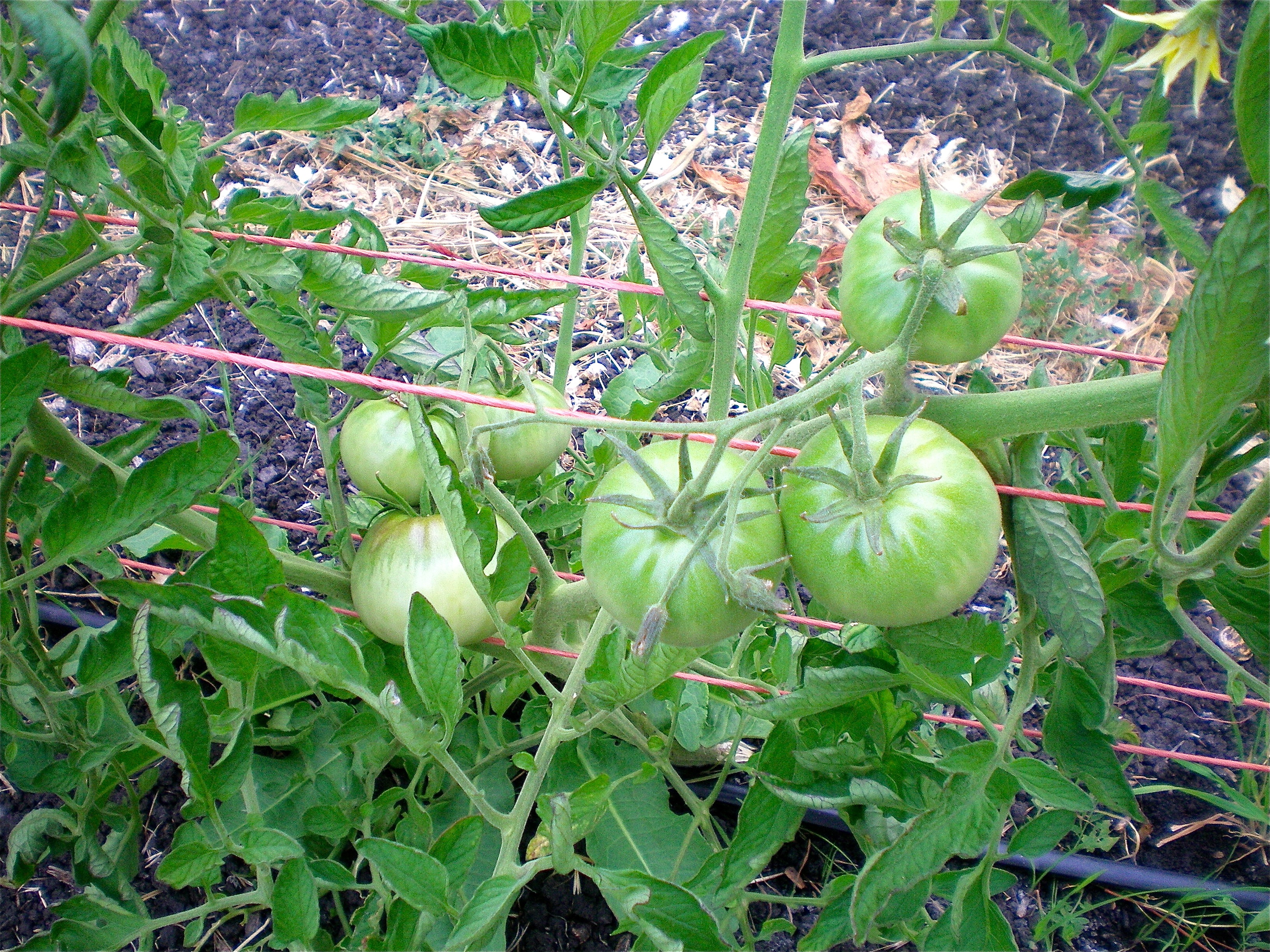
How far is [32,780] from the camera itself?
0.82 meters

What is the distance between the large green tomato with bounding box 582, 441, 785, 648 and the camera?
51 cm

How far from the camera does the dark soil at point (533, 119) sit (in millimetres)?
1103

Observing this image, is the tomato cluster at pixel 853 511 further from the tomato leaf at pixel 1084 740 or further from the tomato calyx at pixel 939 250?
the tomato leaf at pixel 1084 740

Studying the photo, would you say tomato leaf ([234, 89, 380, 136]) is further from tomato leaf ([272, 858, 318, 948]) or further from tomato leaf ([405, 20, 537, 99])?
tomato leaf ([272, 858, 318, 948])

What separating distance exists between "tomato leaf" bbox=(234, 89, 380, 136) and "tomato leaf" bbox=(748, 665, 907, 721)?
606 mm

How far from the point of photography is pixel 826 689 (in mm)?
603

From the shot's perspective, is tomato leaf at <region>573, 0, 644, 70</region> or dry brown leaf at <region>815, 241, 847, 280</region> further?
dry brown leaf at <region>815, 241, 847, 280</region>

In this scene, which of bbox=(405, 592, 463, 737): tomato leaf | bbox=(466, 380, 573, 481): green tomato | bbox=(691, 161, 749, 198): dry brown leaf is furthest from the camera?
bbox=(691, 161, 749, 198): dry brown leaf

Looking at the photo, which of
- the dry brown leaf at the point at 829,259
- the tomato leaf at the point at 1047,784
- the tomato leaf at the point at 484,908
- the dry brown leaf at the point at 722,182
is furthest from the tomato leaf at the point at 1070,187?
the dry brown leaf at the point at 722,182

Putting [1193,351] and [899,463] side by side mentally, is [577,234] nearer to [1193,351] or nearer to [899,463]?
[899,463]

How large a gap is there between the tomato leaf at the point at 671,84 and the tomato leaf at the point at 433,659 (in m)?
0.31

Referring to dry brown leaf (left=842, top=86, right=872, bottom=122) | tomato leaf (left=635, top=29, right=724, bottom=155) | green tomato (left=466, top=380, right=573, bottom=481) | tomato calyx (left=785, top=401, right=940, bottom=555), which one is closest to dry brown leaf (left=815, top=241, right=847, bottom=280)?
dry brown leaf (left=842, top=86, right=872, bottom=122)

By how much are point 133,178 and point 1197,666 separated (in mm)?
1673

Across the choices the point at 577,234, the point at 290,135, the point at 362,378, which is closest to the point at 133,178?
the point at 362,378
